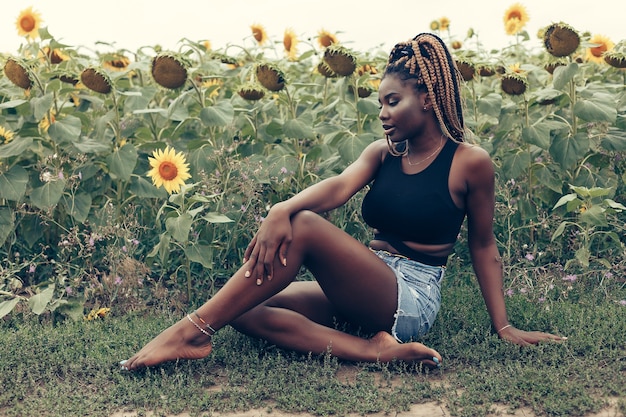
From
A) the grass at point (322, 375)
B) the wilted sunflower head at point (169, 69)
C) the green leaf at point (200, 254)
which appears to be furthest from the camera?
the wilted sunflower head at point (169, 69)

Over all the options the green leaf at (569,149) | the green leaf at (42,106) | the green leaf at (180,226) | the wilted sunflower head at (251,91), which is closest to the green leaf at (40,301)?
the green leaf at (180,226)

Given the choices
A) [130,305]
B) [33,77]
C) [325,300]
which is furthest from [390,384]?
[33,77]

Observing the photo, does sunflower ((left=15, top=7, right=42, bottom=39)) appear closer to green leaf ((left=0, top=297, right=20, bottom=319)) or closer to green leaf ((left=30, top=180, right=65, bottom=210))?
green leaf ((left=30, top=180, right=65, bottom=210))

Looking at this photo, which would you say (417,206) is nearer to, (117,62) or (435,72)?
(435,72)

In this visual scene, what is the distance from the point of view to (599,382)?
3312mm

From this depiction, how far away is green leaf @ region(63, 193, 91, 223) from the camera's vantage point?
15.7 feet

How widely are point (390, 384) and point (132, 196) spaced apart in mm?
2109

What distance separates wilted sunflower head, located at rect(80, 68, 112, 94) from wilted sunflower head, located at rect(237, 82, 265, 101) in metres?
0.70

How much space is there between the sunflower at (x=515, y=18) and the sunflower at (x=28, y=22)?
3062 mm

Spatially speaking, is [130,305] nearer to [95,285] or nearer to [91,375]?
[95,285]

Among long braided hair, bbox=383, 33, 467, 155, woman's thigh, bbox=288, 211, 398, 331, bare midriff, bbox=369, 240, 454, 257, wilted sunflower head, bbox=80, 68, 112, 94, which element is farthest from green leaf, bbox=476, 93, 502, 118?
wilted sunflower head, bbox=80, 68, 112, 94

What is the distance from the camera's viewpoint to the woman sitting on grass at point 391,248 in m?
3.43

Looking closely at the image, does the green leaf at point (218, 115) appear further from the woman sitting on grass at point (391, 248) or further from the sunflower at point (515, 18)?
the sunflower at point (515, 18)

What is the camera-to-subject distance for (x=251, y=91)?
4672mm
